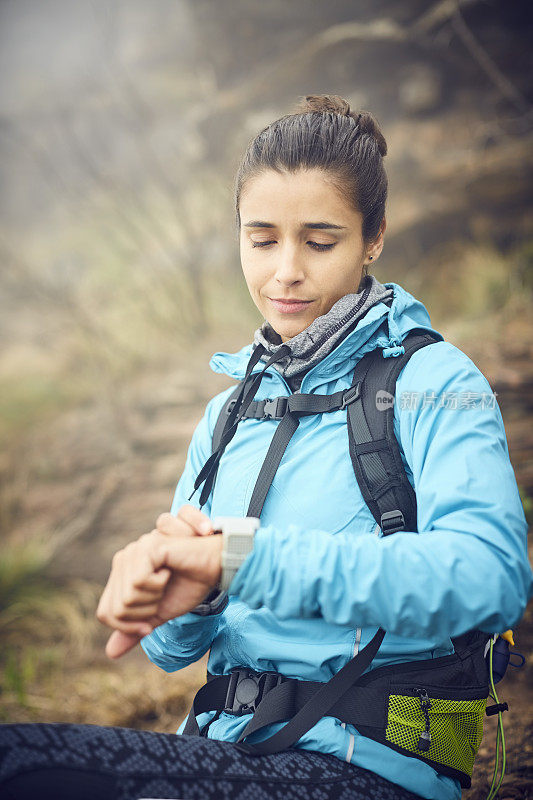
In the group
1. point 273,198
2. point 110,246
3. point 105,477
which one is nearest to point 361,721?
point 273,198

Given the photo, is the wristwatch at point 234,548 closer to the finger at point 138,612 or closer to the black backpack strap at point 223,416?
the finger at point 138,612

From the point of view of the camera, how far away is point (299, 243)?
5.56 feet

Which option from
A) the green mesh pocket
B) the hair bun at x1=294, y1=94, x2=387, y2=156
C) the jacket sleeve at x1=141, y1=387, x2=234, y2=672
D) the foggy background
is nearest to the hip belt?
the green mesh pocket

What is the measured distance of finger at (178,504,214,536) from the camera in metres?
1.26

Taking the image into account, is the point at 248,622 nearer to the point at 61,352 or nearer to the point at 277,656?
the point at 277,656

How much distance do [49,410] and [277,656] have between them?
485 cm

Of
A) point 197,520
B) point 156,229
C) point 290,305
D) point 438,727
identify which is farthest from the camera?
point 156,229

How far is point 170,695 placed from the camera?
385 cm

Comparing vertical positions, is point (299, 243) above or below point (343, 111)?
below

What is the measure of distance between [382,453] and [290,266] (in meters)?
0.58

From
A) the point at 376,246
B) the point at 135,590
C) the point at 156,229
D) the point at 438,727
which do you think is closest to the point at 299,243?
the point at 376,246

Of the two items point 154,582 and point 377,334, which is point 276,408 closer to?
point 377,334

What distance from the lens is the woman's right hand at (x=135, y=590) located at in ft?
3.85

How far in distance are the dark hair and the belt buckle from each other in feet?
3.99
